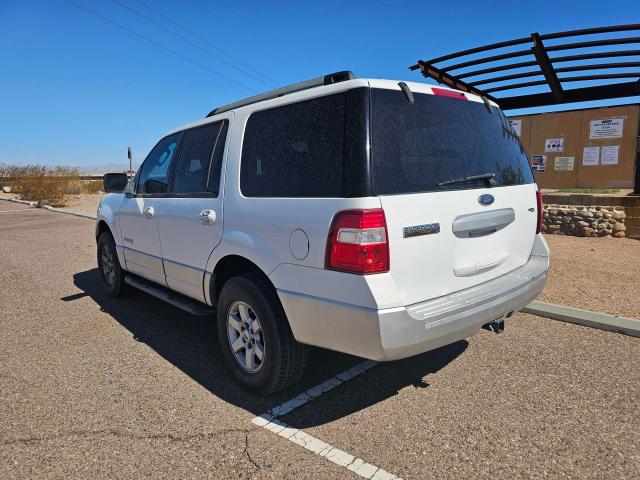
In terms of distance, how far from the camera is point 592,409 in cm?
289

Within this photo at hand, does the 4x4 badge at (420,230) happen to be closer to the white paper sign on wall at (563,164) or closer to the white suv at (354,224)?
the white suv at (354,224)

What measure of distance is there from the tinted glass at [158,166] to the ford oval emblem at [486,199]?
2757 millimetres

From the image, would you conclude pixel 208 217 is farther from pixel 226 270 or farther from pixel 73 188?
pixel 73 188

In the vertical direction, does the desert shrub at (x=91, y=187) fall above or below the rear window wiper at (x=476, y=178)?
below

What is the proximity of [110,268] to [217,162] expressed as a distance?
113 inches

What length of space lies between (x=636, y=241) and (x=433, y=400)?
23.0 ft

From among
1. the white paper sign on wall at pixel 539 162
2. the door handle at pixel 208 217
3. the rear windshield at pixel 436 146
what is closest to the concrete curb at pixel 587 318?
the rear windshield at pixel 436 146

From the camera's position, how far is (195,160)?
389 cm

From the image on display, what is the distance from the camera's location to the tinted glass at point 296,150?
262 cm

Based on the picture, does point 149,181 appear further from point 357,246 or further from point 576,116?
point 576,116

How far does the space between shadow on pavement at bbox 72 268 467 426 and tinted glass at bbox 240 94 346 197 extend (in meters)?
1.41

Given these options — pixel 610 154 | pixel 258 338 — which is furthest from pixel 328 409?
pixel 610 154

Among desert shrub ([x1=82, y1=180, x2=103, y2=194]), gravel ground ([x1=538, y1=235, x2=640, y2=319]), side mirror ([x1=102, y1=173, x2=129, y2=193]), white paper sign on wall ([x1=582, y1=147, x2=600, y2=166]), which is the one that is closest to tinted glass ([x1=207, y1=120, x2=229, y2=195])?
side mirror ([x1=102, y1=173, x2=129, y2=193])

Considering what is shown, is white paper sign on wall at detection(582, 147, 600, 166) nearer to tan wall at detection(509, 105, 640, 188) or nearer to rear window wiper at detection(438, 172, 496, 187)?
tan wall at detection(509, 105, 640, 188)
